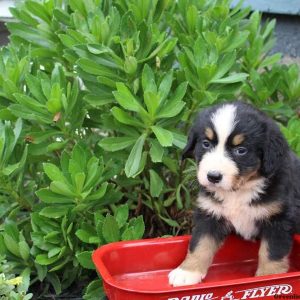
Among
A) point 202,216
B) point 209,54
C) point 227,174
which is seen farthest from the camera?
point 209,54

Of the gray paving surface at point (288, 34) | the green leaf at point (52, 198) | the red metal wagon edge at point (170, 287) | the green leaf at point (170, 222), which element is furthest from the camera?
the gray paving surface at point (288, 34)

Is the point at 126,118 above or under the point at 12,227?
above

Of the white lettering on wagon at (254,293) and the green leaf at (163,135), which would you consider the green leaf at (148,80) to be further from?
the white lettering on wagon at (254,293)

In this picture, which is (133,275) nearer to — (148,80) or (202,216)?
(202,216)

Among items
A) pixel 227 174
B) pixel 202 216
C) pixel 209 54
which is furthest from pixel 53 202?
pixel 209 54

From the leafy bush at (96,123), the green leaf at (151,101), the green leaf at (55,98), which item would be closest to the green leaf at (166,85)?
the leafy bush at (96,123)

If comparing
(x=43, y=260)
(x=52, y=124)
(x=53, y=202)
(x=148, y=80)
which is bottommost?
(x=43, y=260)

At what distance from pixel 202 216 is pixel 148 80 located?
2.71ft

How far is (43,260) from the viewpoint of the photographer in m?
3.47

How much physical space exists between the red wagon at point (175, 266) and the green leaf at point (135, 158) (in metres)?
0.39

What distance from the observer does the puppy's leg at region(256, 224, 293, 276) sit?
3166 millimetres

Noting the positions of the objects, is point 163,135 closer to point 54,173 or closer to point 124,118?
point 124,118

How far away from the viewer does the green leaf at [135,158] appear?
339 cm

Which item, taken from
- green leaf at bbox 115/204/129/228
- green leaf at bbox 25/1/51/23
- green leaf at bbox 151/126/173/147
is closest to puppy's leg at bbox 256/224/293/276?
green leaf at bbox 151/126/173/147
